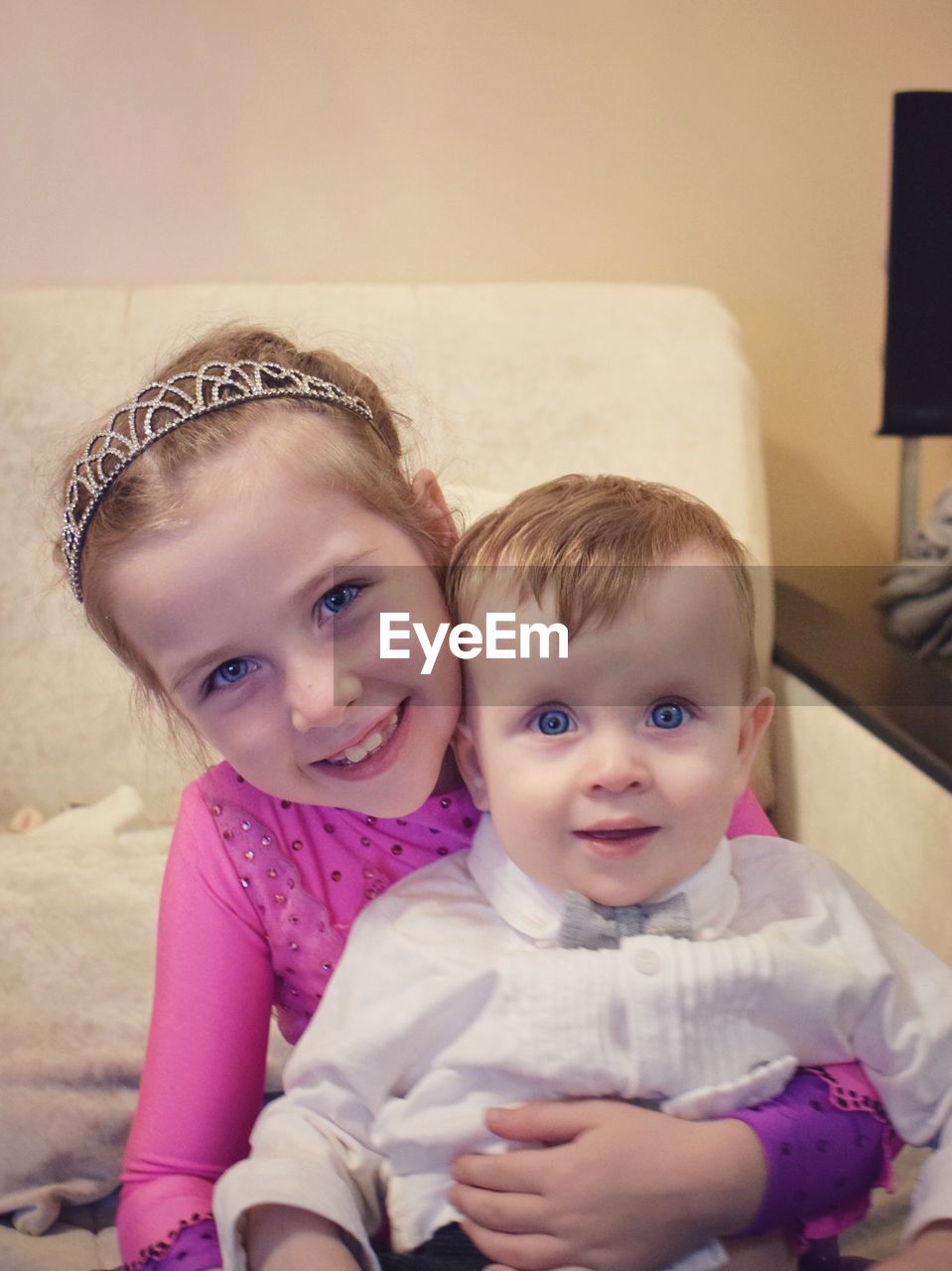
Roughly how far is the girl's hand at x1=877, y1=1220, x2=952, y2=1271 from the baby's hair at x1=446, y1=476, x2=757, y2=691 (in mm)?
213

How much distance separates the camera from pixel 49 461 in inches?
31.8

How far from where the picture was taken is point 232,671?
47cm

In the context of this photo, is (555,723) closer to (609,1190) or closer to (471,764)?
(471,764)

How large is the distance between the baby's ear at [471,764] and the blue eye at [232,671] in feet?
0.33

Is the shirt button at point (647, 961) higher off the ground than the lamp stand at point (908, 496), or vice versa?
the lamp stand at point (908, 496)

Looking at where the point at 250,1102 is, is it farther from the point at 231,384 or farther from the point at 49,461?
the point at 49,461

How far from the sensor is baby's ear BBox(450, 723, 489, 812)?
0.49 meters

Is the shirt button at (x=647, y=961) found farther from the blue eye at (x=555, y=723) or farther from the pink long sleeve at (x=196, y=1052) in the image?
the pink long sleeve at (x=196, y=1052)

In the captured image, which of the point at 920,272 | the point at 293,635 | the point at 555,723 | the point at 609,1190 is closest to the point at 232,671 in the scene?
the point at 293,635

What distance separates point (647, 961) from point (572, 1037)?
0.13 feet

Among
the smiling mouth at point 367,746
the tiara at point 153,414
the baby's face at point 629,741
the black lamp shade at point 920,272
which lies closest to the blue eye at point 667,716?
the baby's face at point 629,741

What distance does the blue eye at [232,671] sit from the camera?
467 mm

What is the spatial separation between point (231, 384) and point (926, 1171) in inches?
16.8

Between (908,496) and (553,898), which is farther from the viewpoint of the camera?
(908,496)
